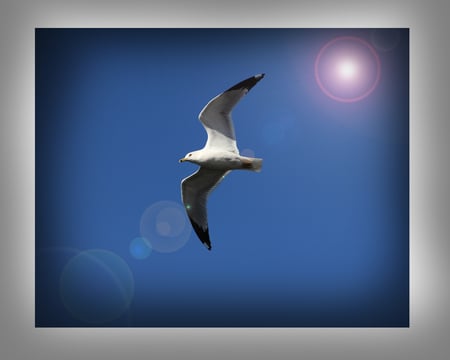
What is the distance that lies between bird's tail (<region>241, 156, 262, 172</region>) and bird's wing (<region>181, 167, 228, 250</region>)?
28 cm

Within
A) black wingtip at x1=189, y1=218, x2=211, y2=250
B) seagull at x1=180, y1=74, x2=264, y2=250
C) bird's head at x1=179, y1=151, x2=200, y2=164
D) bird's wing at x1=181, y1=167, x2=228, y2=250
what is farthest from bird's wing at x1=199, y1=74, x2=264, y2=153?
black wingtip at x1=189, y1=218, x2=211, y2=250

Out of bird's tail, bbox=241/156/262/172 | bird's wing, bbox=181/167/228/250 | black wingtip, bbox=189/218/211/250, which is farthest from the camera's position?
black wingtip, bbox=189/218/211/250

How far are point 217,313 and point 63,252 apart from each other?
1400 millimetres

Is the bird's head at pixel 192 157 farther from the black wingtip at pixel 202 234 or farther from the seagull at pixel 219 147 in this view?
the black wingtip at pixel 202 234

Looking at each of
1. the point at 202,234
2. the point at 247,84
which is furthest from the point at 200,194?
the point at 247,84

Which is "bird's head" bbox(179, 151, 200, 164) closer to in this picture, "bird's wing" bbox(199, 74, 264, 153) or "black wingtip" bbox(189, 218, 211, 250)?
"bird's wing" bbox(199, 74, 264, 153)

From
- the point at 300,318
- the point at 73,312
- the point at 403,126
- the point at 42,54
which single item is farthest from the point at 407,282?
the point at 42,54

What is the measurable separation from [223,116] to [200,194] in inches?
26.1

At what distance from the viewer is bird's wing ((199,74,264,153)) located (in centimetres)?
441

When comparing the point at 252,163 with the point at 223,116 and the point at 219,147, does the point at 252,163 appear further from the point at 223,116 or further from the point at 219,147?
the point at 223,116

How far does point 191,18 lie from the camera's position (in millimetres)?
4539

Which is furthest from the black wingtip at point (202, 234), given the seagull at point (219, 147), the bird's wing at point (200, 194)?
the seagull at point (219, 147)

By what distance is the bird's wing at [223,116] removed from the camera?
4.41m

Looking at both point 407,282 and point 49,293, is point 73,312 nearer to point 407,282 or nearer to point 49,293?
point 49,293
